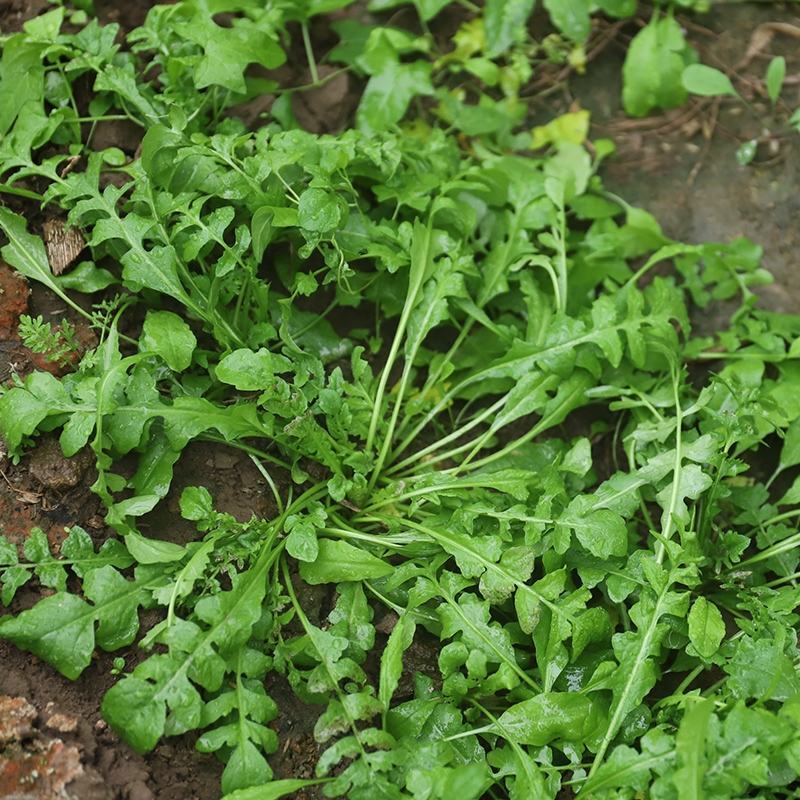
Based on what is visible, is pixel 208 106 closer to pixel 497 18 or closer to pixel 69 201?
pixel 69 201

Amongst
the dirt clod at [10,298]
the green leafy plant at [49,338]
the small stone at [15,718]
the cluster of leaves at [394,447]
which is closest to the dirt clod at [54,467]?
the cluster of leaves at [394,447]

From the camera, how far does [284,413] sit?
2.11 metres

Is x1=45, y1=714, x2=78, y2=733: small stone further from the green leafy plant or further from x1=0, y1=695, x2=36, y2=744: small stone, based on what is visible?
the green leafy plant

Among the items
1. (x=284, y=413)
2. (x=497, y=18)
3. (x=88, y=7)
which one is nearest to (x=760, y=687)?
(x=284, y=413)

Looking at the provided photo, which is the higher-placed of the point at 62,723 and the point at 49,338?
the point at 49,338

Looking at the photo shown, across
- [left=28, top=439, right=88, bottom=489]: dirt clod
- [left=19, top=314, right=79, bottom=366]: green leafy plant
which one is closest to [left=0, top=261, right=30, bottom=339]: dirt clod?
[left=19, top=314, right=79, bottom=366]: green leafy plant

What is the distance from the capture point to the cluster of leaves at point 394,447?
Result: 6.16ft

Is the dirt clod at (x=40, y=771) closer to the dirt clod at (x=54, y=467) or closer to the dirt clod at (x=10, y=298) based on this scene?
the dirt clod at (x=54, y=467)

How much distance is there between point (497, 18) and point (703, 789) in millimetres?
2420

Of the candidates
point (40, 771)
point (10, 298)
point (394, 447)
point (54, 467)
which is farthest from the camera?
point (394, 447)

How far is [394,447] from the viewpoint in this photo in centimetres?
243

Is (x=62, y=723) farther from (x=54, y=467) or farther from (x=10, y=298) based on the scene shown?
(x=10, y=298)

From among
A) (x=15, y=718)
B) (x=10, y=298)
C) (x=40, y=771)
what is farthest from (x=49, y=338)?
(x=40, y=771)

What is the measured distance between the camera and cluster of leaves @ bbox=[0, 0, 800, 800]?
73.9 inches
